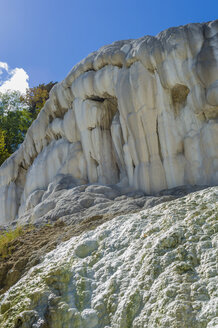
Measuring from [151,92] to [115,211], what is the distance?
320 cm

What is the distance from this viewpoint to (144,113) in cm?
880

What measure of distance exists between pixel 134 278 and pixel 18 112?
25.0m

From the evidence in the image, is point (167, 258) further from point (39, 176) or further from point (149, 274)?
point (39, 176)

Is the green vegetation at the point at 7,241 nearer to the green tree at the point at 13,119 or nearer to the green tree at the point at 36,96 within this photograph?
the green tree at the point at 13,119

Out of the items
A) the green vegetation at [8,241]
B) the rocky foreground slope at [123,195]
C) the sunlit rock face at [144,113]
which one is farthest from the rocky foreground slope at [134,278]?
the sunlit rock face at [144,113]

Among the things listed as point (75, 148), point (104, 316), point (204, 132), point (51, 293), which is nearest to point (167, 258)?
point (104, 316)

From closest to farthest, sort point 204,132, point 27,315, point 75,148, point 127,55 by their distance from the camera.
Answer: point 27,315 < point 204,132 < point 127,55 < point 75,148

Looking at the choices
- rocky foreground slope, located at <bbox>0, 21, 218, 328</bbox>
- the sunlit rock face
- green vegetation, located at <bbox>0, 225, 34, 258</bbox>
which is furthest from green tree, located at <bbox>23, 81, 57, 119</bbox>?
green vegetation, located at <bbox>0, 225, 34, 258</bbox>

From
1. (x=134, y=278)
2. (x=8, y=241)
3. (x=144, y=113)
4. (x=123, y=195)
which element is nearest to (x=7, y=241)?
(x=8, y=241)

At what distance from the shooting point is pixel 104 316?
3521 millimetres

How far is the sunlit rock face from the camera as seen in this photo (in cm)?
755

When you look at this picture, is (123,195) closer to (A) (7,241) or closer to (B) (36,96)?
(A) (7,241)

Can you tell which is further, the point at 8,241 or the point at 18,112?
the point at 18,112

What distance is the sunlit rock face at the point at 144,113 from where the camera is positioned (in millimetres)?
7555
